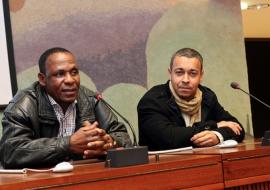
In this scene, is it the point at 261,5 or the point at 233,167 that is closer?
the point at 233,167

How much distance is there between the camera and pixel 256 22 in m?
8.07

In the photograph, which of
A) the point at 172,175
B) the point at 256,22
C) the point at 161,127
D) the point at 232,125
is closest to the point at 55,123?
the point at 161,127

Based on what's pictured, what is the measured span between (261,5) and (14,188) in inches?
245

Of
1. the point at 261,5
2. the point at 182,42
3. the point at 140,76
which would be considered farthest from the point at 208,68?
the point at 261,5

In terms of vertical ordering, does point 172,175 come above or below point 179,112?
below

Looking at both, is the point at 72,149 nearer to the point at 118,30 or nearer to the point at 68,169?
the point at 68,169

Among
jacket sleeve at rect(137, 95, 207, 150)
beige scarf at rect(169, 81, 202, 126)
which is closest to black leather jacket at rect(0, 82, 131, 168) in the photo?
jacket sleeve at rect(137, 95, 207, 150)

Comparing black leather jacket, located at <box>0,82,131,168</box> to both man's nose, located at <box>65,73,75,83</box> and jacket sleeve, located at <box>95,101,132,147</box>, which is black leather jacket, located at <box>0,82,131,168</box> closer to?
jacket sleeve, located at <box>95,101,132,147</box>

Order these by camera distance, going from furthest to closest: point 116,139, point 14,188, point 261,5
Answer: point 261,5, point 116,139, point 14,188

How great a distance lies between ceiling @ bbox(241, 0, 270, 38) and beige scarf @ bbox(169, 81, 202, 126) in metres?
4.12

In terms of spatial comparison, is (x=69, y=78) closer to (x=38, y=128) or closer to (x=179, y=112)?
(x=38, y=128)

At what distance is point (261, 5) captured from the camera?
725cm

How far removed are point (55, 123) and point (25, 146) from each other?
0.96 ft

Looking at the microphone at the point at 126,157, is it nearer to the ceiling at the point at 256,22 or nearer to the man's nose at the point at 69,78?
the man's nose at the point at 69,78
